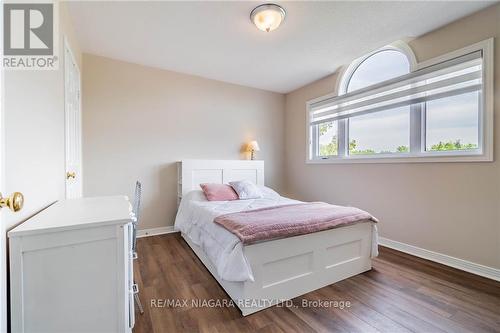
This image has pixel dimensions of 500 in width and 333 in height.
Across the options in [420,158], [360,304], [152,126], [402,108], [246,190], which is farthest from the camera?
[152,126]

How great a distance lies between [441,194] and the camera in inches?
96.3

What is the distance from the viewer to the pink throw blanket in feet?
5.65

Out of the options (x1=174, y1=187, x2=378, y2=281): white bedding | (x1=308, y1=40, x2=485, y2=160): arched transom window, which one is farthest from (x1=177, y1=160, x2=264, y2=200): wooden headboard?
(x1=308, y1=40, x2=485, y2=160): arched transom window

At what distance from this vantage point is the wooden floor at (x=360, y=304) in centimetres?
153

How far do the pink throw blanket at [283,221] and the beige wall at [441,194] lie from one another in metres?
0.88

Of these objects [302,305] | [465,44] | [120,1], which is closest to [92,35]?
[120,1]

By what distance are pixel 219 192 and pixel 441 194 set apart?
2670mm

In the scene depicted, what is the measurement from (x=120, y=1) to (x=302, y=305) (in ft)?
10.2

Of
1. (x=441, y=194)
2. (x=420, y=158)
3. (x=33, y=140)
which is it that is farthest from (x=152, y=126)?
(x=441, y=194)

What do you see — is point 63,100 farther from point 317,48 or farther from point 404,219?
point 404,219

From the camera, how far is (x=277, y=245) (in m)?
1.77

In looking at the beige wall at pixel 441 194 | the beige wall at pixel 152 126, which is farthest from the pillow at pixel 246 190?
the beige wall at pixel 441 194

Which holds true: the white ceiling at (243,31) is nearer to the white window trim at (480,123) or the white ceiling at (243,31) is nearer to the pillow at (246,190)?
the white window trim at (480,123)

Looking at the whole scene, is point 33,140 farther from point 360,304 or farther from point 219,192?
point 360,304
